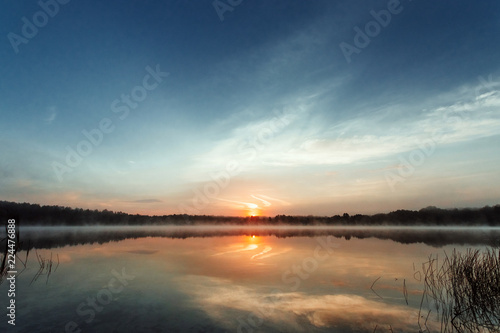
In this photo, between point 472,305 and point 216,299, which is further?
point 216,299

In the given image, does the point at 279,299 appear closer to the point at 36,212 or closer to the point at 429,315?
the point at 429,315

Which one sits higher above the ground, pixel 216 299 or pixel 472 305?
pixel 472 305

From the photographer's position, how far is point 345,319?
968 cm

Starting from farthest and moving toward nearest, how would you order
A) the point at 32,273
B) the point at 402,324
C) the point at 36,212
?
the point at 36,212
the point at 32,273
the point at 402,324

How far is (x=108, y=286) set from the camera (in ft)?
45.7

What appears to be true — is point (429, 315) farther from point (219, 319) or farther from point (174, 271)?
point (174, 271)

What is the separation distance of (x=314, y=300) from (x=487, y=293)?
699cm

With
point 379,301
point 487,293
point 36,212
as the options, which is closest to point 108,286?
point 379,301

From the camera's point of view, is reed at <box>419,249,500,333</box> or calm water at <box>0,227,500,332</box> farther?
reed at <box>419,249,500,333</box>

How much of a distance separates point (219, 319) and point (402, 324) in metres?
6.06

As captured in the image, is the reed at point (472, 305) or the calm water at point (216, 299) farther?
the reed at point (472, 305)

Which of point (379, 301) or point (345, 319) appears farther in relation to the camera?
point (379, 301)

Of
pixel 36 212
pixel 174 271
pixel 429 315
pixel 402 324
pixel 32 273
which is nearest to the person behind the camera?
pixel 402 324

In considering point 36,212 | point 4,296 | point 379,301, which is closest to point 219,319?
point 379,301
